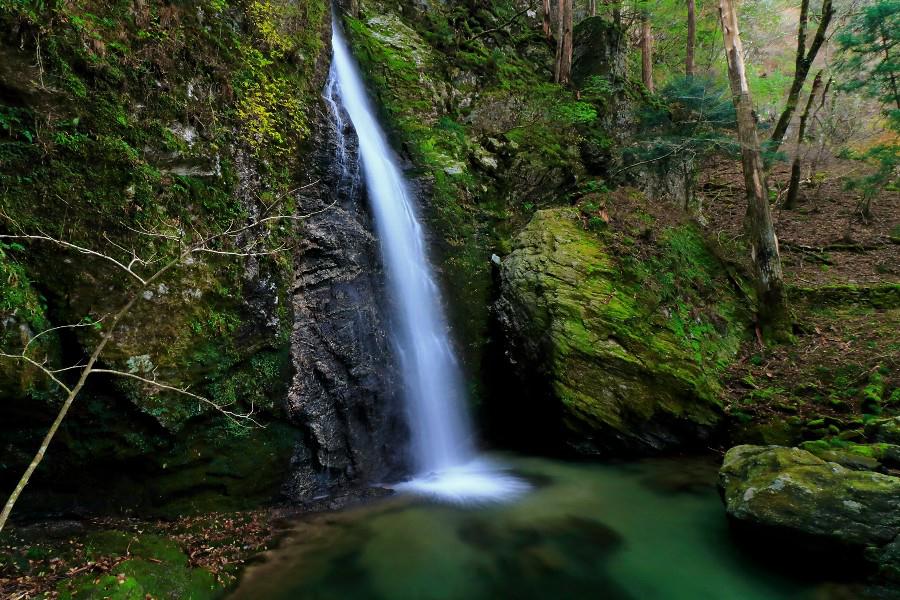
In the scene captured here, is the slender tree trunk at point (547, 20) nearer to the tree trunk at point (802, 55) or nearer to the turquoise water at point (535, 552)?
the tree trunk at point (802, 55)

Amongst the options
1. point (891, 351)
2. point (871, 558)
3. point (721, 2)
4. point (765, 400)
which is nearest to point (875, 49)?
point (721, 2)

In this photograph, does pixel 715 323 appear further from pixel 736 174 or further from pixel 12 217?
pixel 736 174

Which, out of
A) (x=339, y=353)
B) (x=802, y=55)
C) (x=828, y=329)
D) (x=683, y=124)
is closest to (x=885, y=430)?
(x=828, y=329)

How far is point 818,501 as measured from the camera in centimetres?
434

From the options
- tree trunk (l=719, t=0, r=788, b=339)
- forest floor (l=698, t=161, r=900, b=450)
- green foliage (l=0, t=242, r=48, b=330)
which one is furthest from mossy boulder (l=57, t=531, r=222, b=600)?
tree trunk (l=719, t=0, r=788, b=339)

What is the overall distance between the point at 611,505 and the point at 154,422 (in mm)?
5706

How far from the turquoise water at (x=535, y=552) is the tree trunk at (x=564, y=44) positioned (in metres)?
11.9

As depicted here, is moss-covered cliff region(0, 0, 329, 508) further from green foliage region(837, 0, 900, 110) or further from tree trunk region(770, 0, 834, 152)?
tree trunk region(770, 0, 834, 152)

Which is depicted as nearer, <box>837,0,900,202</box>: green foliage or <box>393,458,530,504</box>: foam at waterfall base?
<box>393,458,530,504</box>: foam at waterfall base

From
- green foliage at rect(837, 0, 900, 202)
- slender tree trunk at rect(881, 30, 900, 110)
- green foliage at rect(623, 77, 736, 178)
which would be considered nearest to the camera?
green foliage at rect(837, 0, 900, 202)

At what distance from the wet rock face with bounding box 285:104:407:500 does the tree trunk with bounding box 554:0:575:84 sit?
9.10 metres

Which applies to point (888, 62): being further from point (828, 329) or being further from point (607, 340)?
point (607, 340)

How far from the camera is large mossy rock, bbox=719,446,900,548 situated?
162 inches

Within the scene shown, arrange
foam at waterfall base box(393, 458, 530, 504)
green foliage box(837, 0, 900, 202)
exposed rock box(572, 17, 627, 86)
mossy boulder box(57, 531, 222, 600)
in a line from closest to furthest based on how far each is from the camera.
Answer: mossy boulder box(57, 531, 222, 600), foam at waterfall base box(393, 458, 530, 504), green foliage box(837, 0, 900, 202), exposed rock box(572, 17, 627, 86)
